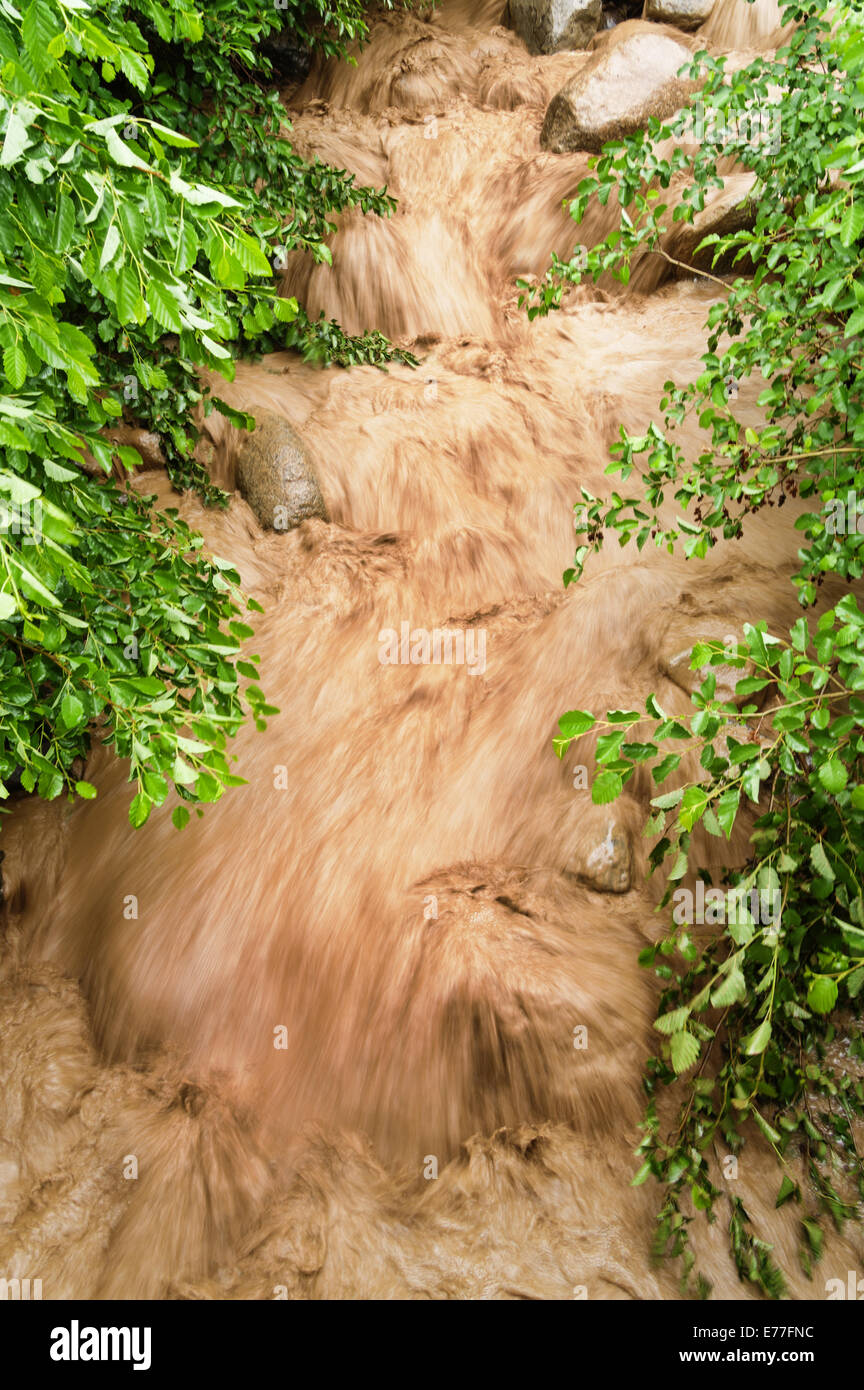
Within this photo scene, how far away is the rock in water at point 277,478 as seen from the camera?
5.41m

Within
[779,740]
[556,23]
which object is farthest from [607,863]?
[556,23]

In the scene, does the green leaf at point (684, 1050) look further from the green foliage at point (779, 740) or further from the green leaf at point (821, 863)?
the green leaf at point (821, 863)

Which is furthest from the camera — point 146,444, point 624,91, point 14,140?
point 624,91

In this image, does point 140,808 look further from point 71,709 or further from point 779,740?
point 779,740

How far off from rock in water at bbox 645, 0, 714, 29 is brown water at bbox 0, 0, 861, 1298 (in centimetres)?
325

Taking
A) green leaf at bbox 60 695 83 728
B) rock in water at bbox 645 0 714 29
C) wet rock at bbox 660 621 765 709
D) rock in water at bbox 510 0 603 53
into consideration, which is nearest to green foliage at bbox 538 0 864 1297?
wet rock at bbox 660 621 765 709

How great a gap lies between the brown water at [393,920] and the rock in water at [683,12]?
3248mm

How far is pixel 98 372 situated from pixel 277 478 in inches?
126

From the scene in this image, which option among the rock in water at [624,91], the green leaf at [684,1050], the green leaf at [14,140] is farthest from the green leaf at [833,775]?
the rock in water at [624,91]

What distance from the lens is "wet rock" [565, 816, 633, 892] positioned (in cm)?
368

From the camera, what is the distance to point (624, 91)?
23.4 ft

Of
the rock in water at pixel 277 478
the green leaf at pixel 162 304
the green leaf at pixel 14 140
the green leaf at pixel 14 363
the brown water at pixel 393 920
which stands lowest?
the brown water at pixel 393 920

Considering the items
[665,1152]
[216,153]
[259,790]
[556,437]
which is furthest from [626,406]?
[665,1152]

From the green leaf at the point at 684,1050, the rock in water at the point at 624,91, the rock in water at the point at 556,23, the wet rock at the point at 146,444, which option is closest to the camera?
the green leaf at the point at 684,1050
